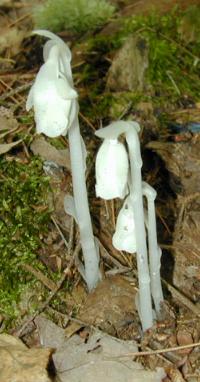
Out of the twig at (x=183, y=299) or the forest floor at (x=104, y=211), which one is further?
the twig at (x=183, y=299)

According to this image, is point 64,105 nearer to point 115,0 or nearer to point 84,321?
point 84,321

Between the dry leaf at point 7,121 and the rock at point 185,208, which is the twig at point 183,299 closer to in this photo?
the rock at point 185,208

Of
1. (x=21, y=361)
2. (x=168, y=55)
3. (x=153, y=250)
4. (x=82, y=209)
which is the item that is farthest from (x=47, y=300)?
(x=168, y=55)

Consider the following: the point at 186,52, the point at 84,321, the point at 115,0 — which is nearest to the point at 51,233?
the point at 84,321

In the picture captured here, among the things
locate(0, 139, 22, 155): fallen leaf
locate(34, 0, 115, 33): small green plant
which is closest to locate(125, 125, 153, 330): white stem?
locate(0, 139, 22, 155): fallen leaf

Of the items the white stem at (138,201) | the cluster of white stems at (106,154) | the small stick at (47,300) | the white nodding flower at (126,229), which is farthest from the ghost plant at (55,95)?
the small stick at (47,300)

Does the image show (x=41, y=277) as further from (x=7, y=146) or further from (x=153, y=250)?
(x=7, y=146)
